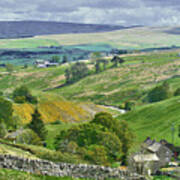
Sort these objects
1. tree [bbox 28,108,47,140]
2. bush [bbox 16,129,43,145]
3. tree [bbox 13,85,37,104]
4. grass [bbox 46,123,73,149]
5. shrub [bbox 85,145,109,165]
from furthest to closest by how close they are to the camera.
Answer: tree [bbox 13,85,37,104] < grass [bbox 46,123,73,149] < tree [bbox 28,108,47,140] < bush [bbox 16,129,43,145] < shrub [bbox 85,145,109,165]

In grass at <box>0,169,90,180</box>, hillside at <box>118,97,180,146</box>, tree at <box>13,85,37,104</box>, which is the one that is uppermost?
grass at <box>0,169,90,180</box>

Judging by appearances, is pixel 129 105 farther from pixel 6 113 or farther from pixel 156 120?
pixel 6 113

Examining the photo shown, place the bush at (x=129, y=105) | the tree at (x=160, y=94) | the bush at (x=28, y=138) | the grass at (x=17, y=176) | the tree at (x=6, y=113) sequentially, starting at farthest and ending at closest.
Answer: the tree at (x=160, y=94) → the bush at (x=129, y=105) → the tree at (x=6, y=113) → the bush at (x=28, y=138) → the grass at (x=17, y=176)

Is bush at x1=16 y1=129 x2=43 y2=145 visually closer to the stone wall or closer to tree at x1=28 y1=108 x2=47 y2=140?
tree at x1=28 y1=108 x2=47 y2=140

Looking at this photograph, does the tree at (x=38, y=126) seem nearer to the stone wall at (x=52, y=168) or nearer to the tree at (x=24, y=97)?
the tree at (x=24, y=97)

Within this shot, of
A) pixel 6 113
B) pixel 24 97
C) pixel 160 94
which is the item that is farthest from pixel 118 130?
pixel 160 94

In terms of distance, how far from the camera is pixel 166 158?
226 ft

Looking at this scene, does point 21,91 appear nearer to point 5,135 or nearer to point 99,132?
point 5,135

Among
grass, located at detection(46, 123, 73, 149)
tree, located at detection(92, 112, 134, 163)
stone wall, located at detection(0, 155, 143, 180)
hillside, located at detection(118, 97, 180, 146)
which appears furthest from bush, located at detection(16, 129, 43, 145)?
stone wall, located at detection(0, 155, 143, 180)

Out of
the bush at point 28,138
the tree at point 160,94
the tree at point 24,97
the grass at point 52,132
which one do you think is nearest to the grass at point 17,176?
the bush at point 28,138

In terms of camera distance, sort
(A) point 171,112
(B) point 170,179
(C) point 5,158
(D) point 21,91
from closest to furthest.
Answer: (C) point 5,158 → (B) point 170,179 → (A) point 171,112 → (D) point 21,91

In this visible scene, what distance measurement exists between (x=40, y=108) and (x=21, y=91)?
20366 millimetres

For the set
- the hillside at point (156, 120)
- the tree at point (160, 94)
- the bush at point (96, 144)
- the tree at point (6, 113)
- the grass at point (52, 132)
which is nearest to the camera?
the bush at point (96, 144)

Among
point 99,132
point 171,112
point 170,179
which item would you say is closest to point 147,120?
point 171,112
